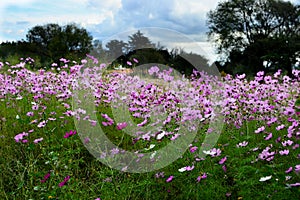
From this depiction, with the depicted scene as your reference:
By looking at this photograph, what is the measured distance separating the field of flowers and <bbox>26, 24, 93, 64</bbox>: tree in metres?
26.4

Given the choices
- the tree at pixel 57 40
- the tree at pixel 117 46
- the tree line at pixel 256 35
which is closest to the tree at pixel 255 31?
the tree line at pixel 256 35

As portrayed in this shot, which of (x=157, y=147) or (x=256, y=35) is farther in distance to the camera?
(x=256, y=35)

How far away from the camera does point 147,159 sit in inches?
129

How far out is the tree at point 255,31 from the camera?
24.2 meters

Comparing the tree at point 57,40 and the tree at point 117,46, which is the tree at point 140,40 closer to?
the tree at point 117,46

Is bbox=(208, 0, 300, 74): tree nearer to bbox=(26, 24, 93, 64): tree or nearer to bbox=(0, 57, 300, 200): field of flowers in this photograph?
bbox=(26, 24, 93, 64): tree

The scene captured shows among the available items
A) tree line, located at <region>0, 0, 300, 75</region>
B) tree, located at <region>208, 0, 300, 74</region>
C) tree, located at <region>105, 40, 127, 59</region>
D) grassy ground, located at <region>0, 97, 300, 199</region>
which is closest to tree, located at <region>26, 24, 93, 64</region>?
tree line, located at <region>0, 0, 300, 75</region>

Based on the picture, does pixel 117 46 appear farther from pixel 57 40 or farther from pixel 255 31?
pixel 57 40

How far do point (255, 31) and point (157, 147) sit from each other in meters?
24.1

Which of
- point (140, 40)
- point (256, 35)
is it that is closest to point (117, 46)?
point (140, 40)

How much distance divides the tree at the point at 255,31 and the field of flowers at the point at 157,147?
20724mm

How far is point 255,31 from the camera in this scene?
25.6 meters

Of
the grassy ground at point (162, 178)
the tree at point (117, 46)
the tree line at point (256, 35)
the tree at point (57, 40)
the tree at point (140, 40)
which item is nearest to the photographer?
the grassy ground at point (162, 178)

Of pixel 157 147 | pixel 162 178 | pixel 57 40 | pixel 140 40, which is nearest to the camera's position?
pixel 162 178
